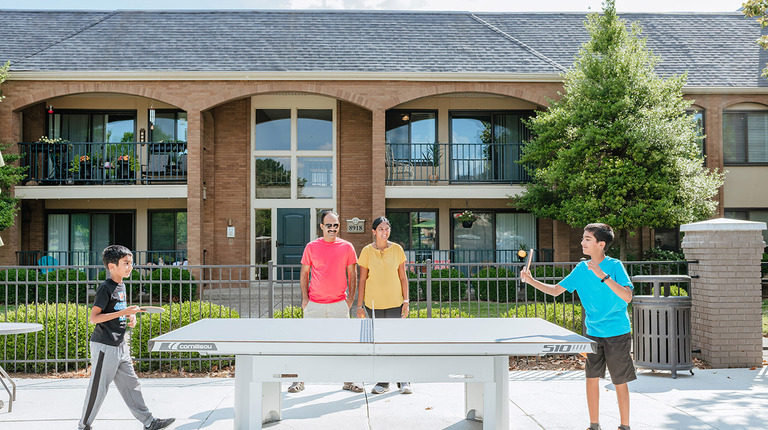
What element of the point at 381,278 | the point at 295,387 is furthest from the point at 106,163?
the point at 381,278

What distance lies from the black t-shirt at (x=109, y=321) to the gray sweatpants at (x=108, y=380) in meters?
0.05

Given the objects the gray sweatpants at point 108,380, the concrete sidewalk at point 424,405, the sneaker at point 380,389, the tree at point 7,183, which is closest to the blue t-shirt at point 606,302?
the concrete sidewalk at point 424,405

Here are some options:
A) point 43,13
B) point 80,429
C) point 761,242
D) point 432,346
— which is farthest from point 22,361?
point 43,13

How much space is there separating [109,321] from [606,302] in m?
3.67

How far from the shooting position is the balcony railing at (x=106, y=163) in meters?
15.7

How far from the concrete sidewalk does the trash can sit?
0.55 feet

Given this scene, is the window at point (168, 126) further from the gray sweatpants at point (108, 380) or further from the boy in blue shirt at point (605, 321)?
the boy in blue shirt at point (605, 321)

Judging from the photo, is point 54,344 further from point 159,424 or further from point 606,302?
point 606,302

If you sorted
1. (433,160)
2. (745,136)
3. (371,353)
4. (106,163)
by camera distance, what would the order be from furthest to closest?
(433,160), (745,136), (106,163), (371,353)

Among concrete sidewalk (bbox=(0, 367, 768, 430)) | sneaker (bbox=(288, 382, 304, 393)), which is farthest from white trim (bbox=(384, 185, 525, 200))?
sneaker (bbox=(288, 382, 304, 393))

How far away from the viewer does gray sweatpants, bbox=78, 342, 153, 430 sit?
14.5 ft

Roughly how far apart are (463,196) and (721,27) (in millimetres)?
10667

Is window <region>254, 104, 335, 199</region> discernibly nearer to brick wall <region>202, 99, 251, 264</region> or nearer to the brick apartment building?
the brick apartment building

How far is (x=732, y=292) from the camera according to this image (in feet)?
22.6
